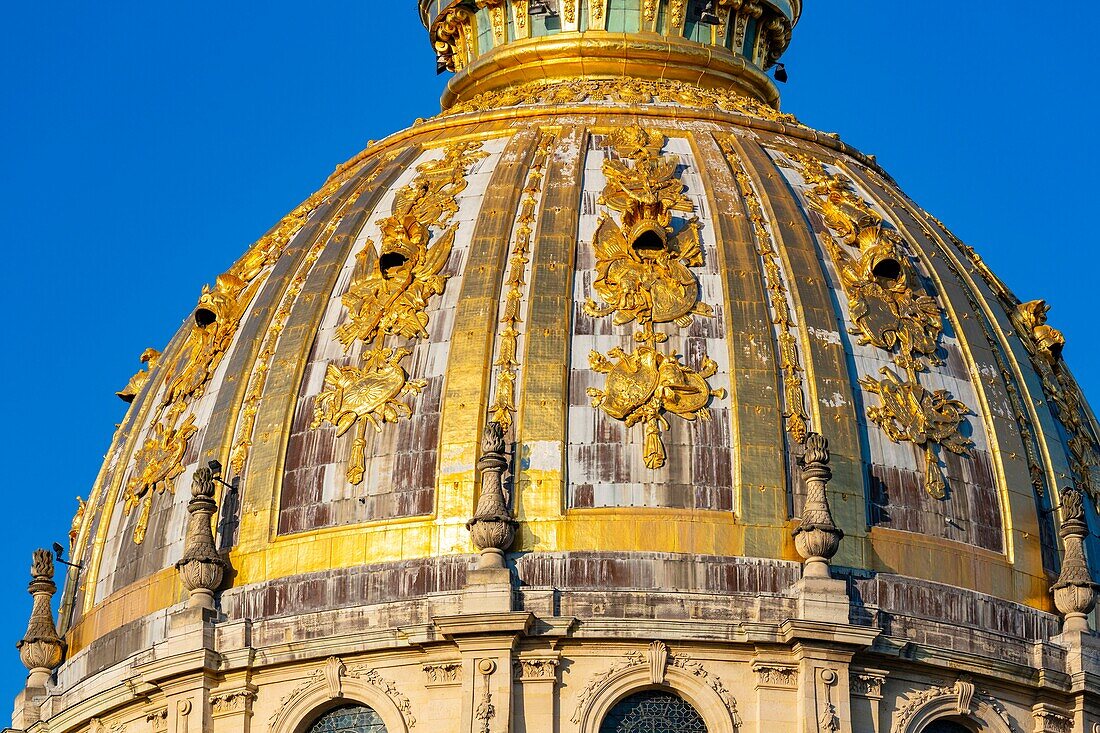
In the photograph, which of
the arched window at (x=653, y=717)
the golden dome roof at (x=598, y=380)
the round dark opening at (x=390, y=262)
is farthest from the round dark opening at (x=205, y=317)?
the arched window at (x=653, y=717)

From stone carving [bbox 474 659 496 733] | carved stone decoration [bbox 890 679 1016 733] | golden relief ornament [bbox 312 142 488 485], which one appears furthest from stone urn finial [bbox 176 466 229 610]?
carved stone decoration [bbox 890 679 1016 733]

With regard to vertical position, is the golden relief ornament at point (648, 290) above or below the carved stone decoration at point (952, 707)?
above

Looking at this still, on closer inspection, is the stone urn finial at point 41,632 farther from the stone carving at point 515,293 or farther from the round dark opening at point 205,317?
the stone carving at point 515,293

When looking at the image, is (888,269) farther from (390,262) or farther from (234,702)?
(234,702)

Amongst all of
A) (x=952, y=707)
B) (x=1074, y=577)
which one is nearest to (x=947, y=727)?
(x=952, y=707)

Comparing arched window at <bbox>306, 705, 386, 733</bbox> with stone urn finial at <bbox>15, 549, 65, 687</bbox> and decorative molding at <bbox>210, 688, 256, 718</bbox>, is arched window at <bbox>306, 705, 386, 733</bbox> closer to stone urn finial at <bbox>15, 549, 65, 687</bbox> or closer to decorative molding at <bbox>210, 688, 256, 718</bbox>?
decorative molding at <bbox>210, 688, 256, 718</bbox>

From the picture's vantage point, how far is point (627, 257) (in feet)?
266

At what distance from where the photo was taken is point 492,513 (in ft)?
249

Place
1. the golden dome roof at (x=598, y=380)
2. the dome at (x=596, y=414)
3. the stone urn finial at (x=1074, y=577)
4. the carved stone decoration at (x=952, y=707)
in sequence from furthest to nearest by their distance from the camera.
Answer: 1. the stone urn finial at (x=1074, y=577)
2. the golden dome roof at (x=598, y=380)
3. the dome at (x=596, y=414)
4. the carved stone decoration at (x=952, y=707)

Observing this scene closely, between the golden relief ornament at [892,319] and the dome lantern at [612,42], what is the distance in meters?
4.68

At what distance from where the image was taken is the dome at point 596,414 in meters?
76.5

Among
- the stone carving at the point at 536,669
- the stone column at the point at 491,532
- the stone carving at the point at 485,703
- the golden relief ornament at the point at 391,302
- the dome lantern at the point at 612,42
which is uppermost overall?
the dome lantern at the point at 612,42

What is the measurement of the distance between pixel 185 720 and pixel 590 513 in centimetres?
807

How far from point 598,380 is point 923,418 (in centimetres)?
619
